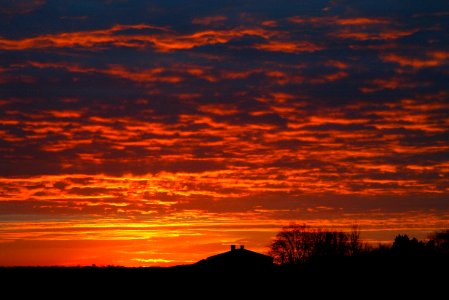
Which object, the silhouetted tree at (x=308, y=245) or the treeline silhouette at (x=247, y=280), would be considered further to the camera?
the silhouetted tree at (x=308, y=245)

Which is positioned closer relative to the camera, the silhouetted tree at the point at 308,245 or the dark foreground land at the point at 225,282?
the dark foreground land at the point at 225,282

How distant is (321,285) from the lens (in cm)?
4431

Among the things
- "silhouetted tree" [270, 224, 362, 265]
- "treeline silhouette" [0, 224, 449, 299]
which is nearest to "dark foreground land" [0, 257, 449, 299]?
"treeline silhouette" [0, 224, 449, 299]

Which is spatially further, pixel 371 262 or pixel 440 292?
pixel 371 262

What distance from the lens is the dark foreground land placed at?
40.7 metres

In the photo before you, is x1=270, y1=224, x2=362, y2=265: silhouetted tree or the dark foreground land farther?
x1=270, y1=224, x2=362, y2=265: silhouetted tree

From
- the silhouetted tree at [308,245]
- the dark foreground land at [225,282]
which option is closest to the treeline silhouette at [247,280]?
the dark foreground land at [225,282]

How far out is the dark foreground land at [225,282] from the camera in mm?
40656

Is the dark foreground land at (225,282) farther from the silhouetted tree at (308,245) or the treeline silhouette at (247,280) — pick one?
the silhouetted tree at (308,245)

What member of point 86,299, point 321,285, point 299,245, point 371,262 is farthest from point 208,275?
point 299,245

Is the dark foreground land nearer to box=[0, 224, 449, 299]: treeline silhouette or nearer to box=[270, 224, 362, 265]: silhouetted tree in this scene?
box=[0, 224, 449, 299]: treeline silhouette

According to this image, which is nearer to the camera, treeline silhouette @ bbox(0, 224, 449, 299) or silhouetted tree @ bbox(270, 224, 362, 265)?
treeline silhouette @ bbox(0, 224, 449, 299)

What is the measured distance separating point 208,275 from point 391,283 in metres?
10.9

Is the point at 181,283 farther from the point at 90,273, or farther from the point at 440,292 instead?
the point at 440,292
